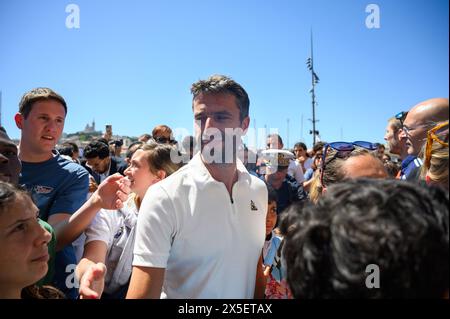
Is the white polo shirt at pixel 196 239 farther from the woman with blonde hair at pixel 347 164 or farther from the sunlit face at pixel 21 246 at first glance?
the woman with blonde hair at pixel 347 164

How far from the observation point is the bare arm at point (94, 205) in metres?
1.75

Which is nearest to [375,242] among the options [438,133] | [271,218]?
[438,133]

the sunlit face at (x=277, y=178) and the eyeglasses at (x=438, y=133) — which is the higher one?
the eyeglasses at (x=438, y=133)

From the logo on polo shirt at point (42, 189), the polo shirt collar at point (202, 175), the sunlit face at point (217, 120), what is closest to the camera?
the polo shirt collar at point (202, 175)

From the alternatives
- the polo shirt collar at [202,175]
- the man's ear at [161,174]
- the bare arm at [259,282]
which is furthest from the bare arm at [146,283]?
the man's ear at [161,174]

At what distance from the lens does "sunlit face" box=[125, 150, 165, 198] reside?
2.48 m

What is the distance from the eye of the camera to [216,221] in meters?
1.39

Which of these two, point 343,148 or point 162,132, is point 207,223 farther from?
point 162,132

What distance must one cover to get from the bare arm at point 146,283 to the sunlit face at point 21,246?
447 mm

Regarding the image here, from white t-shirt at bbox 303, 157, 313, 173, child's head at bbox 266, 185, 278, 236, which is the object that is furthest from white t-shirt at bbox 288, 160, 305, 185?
child's head at bbox 266, 185, 278, 236

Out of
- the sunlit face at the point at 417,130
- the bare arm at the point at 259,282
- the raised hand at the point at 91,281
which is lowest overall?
the bare arm at the point at 259,282

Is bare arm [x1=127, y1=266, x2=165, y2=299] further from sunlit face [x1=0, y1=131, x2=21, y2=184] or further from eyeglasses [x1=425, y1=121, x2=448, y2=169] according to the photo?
eyeglasses [x1=425, y1=121, x2=448, y2=169]
